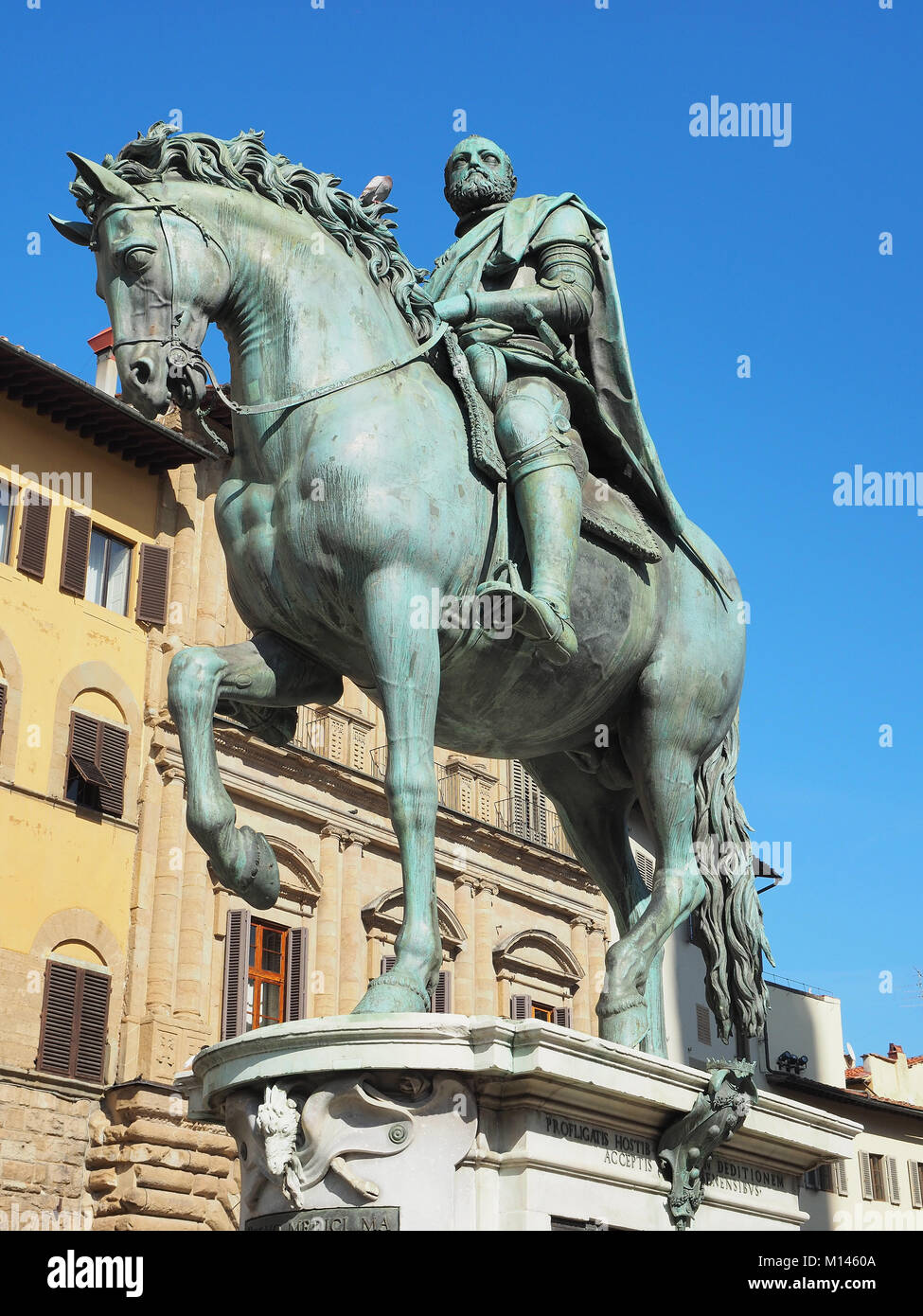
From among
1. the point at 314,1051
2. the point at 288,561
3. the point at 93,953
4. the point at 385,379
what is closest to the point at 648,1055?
the point at 314,1051

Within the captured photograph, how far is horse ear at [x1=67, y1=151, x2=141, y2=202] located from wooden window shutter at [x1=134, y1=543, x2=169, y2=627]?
19398mm

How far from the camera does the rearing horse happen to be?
19.0 ft

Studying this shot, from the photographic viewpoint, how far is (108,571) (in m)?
25.3

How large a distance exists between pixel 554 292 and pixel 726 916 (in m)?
2.66

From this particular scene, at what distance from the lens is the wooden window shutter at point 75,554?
79.5ft

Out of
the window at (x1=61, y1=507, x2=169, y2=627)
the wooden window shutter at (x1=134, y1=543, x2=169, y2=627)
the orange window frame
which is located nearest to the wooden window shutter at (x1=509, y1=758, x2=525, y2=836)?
the orange window frame

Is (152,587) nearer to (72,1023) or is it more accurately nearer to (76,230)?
(72,1023)

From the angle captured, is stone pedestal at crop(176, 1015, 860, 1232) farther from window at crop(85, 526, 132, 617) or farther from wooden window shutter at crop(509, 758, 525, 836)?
wooden window shutter at crop(509, 758, 525, 836)

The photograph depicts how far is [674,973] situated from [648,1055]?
25.6 meters

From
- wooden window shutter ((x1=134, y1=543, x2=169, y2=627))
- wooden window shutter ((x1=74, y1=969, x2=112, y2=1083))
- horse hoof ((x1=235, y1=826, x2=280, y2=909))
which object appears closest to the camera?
horse hoof ((x1=235, y1=826, x2=280, y2=909))

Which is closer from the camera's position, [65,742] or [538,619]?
[538,619]

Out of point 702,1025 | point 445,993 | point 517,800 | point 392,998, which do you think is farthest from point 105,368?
point 392,998

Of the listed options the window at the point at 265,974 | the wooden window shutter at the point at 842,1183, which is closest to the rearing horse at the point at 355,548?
the window at the point at 265,974

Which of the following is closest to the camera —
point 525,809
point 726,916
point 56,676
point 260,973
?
point 726,916
